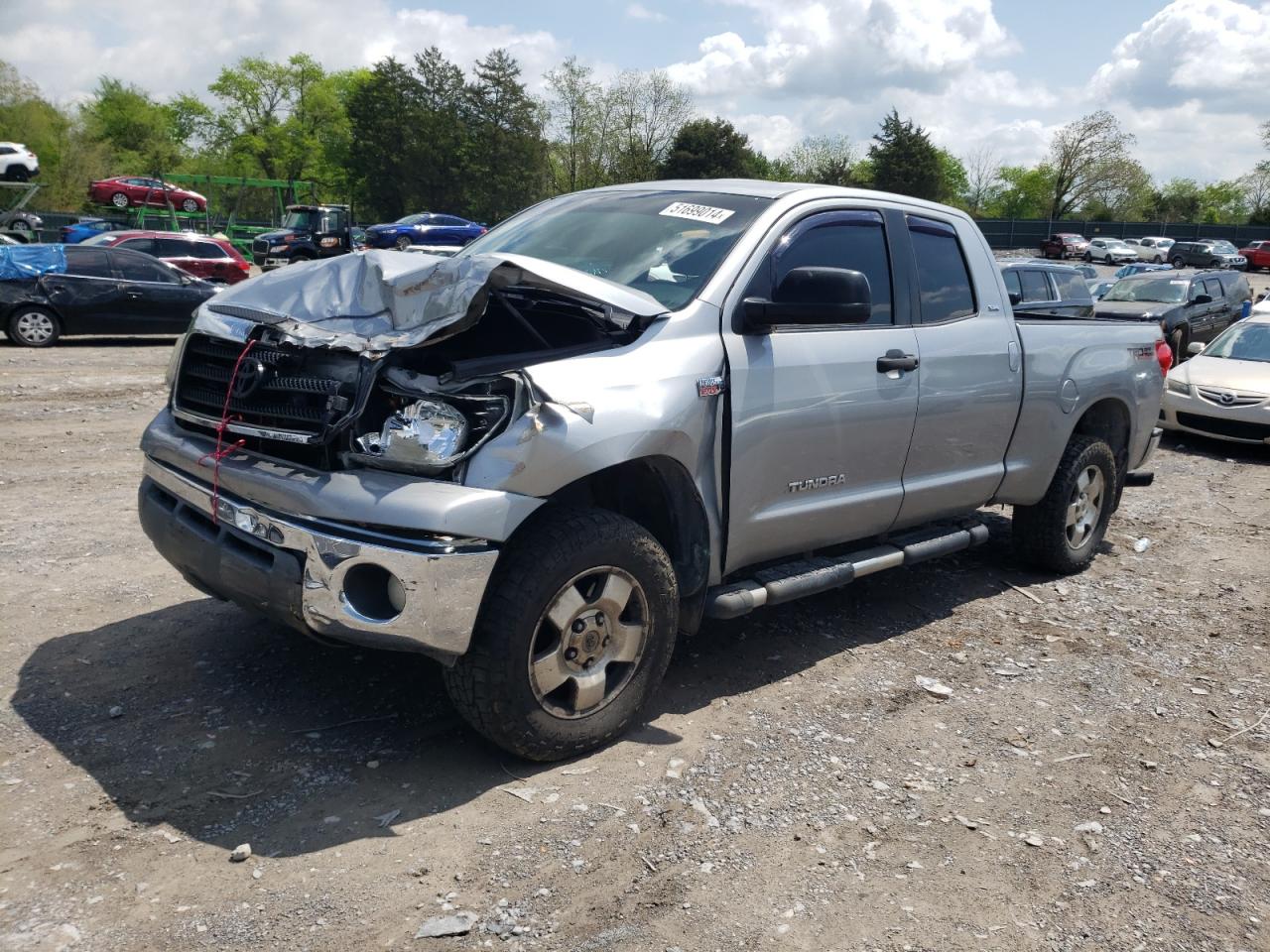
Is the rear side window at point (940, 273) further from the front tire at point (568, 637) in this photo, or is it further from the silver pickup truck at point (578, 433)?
the front tire at point (568, 637)

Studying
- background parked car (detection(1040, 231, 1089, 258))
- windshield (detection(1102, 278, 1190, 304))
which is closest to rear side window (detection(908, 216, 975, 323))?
windshield (detection(1102, 278, 1190, 304))

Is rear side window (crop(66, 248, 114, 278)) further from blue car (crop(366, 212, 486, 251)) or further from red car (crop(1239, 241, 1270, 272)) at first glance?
red car (crop(1239, 241, 1270, 272))

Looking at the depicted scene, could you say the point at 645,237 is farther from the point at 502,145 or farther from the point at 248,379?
the point at 502,145

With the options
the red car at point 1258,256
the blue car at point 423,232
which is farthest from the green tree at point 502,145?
the red car at point 1258,256

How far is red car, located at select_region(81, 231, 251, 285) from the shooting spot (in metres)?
20.3

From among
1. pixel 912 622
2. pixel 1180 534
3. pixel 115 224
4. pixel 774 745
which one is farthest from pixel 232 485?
pixel 115 224

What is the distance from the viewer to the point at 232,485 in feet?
11.8

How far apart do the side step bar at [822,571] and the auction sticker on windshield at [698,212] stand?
1.48 meters

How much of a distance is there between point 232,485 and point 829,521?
2.38 m

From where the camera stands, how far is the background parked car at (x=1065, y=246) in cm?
5809

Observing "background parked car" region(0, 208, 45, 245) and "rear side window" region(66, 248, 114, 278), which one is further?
"background parked car" region(0, 208, 45, 245)

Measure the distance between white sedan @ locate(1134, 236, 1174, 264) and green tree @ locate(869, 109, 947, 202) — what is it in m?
11.3

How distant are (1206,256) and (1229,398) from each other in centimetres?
4545

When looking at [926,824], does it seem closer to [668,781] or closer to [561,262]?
[668,781]
